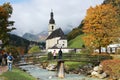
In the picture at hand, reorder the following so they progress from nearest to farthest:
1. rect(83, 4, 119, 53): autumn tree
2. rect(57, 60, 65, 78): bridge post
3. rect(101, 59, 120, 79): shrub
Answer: rect(101, 59, 120, 79): shrub → rect(57, 60, 65, 78): bridge post → rect(83, 4, 119, 53): autumn tree

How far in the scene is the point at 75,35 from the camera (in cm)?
19975

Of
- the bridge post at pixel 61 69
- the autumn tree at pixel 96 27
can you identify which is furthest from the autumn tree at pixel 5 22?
the autumn tree at pixel 96 27

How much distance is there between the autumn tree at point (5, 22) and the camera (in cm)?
7339

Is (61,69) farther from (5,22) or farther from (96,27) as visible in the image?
(96,27)

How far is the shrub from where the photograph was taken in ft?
184

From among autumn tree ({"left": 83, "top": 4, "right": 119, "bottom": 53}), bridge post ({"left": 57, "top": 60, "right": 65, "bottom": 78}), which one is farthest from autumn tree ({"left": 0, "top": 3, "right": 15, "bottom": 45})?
autumn tree ({"left": 83, "top": 4, "right": 119, "bottom": 53})

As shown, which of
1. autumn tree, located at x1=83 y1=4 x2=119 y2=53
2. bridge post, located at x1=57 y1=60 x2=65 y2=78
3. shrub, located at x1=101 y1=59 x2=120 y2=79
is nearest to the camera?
shrub, located at x1=101 y1=59 x2=120 y2=79

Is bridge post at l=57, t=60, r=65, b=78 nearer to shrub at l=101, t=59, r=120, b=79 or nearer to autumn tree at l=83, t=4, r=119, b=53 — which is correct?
shrub at l=101, t=59, r=120, b=79

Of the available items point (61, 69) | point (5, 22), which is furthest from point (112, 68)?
point (5, 22)

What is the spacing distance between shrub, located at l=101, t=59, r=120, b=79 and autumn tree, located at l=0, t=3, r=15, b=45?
20.4 meters

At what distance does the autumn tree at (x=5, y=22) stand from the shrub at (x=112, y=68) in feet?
66.9

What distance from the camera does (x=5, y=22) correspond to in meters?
74.7

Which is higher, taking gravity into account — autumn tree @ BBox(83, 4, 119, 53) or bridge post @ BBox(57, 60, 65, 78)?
autumn tree @ BBox(83, 4, 119, 53)

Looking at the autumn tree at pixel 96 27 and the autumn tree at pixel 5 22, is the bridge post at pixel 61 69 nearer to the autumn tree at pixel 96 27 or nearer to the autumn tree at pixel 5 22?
the autumn tree at pixel 5 22
